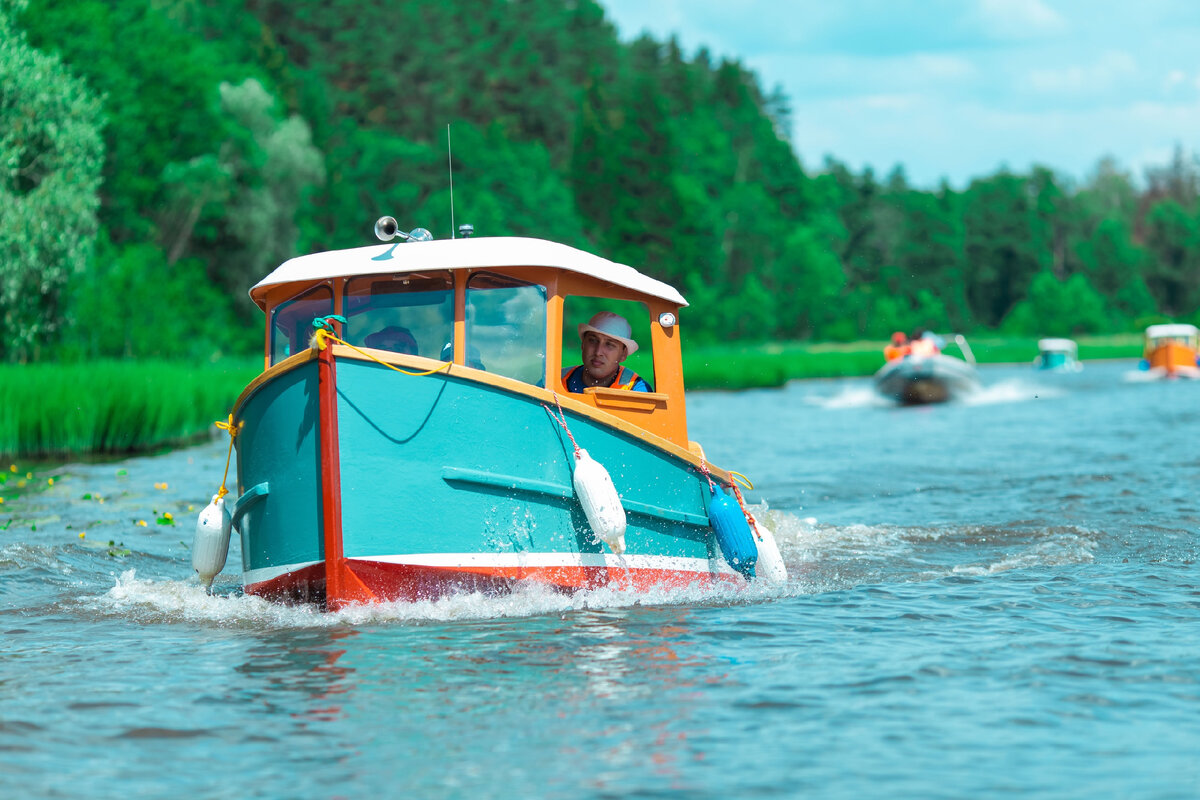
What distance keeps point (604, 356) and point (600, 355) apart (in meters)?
0.03

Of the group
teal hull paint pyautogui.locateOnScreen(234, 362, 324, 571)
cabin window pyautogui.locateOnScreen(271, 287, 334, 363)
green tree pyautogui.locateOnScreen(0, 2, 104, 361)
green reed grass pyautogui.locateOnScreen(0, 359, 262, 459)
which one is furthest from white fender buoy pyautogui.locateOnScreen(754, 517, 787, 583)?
green tree pyautogui.locateOnScreen(0, 2, 104, 361)

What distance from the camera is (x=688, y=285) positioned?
79.9 m

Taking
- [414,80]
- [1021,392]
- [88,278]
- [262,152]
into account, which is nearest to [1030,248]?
[414,80]

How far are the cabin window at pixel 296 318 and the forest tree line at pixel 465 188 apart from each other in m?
1.82

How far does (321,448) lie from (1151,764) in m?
4.63

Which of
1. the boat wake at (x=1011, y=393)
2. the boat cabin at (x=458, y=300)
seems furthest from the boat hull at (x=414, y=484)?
the boat wake at (x=1011, y=393)

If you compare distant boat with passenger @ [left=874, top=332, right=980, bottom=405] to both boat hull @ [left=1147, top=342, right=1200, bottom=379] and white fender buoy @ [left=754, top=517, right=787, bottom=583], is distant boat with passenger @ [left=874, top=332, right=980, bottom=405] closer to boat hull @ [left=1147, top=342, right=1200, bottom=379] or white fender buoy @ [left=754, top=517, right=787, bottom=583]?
boat hull @ [left=1147, top=342, right=1200, bottom=379]

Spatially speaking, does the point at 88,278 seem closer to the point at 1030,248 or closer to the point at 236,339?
the point at 236,339

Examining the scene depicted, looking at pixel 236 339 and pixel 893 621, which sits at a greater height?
pixel 236 339

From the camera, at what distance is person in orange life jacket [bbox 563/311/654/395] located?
917 cm

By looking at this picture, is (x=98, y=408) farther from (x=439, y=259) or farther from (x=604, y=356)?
(x=439, y=259)

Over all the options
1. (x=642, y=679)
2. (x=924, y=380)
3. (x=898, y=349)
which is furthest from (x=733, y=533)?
(x=898, y=349)

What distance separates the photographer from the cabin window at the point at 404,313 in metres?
8.42

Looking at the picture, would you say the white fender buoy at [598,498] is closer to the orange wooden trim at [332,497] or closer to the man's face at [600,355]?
the man's face at [600,355]
